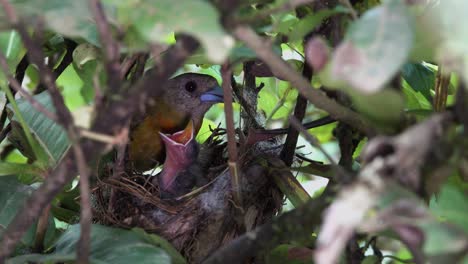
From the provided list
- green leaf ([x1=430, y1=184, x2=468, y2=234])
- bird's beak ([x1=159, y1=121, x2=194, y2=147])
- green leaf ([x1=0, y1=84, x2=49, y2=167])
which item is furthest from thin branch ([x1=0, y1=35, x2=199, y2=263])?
bird's beak ([x1=159, y1=121, x2=194, y2=147])

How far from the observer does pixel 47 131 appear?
1523 millimetres

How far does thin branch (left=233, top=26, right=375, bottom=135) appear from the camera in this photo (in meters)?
0.77

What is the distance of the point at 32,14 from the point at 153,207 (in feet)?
3.43

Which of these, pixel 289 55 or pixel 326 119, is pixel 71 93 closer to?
pixel 289 55

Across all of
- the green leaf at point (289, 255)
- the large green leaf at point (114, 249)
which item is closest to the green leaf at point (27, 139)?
the large green leaf at point (114, 249)

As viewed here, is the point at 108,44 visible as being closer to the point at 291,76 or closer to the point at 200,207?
the point at 291,76

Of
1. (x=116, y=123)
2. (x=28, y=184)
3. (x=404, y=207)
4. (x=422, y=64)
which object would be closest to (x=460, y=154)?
(x=404, y=207)


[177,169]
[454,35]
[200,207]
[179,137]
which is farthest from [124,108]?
[179,137]

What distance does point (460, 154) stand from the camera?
0.73 meters

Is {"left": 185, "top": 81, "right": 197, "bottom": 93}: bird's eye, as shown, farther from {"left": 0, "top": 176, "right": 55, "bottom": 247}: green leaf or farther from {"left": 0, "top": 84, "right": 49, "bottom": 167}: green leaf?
{"left": 0, "top": 176, "right": 55, "bottom": 247}: green leaf

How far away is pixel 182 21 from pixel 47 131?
2.88 ft

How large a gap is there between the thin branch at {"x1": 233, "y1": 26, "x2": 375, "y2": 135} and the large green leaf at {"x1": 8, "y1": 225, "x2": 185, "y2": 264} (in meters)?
0.35

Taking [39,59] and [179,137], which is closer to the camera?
[39,59]

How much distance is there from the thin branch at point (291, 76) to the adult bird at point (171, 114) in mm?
1225
